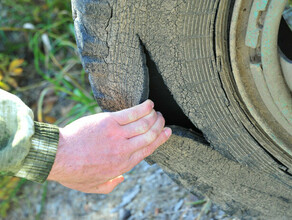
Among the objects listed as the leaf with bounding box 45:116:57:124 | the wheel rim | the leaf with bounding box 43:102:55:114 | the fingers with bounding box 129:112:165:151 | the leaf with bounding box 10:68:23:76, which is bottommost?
the leaf with bounding box 45:116:57:124

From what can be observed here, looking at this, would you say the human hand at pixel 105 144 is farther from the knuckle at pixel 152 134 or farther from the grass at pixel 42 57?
the grass at pixel 42 57

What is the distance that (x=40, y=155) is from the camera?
40.6 inches

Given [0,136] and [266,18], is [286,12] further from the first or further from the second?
[0,136]

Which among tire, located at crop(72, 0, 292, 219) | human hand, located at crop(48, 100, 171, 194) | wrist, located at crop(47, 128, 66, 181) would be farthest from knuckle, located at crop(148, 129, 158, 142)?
wrist, located at crop(47, 128, 66, 181)

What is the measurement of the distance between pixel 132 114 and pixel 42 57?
1703mm

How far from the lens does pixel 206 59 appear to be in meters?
1.04

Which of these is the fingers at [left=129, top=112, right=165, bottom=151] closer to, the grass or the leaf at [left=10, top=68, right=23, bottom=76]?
the grass

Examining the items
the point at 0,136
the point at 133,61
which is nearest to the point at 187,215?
the point at 133,61

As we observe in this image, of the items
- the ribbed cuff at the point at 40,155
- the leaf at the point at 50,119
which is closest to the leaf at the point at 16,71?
the leaf at the point at 50,119

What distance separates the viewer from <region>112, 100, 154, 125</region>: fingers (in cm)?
111

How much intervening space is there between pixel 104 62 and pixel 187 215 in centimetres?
86

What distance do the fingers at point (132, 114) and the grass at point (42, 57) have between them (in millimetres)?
1166

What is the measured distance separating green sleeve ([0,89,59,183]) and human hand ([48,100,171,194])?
0.03 meters

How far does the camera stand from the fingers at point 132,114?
111 centimetres
